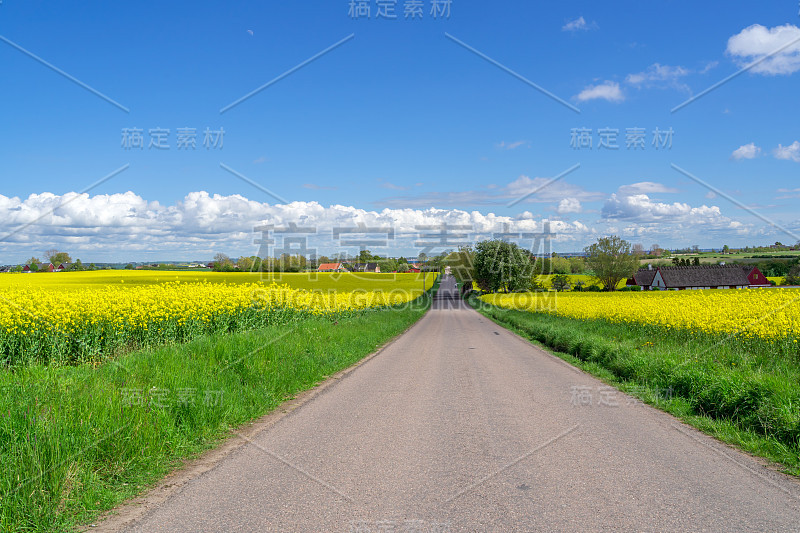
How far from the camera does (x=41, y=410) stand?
17.1 ft

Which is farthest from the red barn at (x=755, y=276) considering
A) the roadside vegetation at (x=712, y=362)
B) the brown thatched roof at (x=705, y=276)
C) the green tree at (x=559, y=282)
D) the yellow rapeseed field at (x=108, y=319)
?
the yellow rapeseed field at (x=108, y=319)

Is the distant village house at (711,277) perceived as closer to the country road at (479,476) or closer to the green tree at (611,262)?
the green tree at (611,262)

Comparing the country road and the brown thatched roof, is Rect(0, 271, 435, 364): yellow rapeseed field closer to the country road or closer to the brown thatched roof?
the country road

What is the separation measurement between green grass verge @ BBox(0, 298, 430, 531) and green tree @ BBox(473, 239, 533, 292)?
234ft

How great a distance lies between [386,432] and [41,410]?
3848 millimetres

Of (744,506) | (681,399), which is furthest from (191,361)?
(681,399)

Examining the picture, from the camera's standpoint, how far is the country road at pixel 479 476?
3961 millimetres

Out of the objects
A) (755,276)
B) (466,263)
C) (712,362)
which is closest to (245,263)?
(466,263)

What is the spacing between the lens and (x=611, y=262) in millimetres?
95688

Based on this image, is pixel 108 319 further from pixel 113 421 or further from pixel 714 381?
pixel 714 381

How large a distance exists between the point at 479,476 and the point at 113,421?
390cm

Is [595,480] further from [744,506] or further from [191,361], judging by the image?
[191,361]

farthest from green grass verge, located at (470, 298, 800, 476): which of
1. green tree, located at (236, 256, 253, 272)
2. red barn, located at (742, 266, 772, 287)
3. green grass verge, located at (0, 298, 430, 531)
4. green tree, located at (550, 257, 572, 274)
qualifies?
green tree, located at (550, 257, 572, 274)

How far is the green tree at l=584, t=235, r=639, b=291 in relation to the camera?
9456 centimetres
